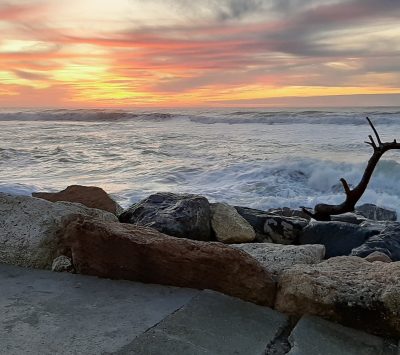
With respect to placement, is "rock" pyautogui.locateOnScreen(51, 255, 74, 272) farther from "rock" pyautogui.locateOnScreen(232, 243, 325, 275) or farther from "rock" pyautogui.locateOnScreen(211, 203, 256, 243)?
"rock" pyautogui.locateOnScreen(211, 203, 256, 243)

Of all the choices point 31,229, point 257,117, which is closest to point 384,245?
point 31,229

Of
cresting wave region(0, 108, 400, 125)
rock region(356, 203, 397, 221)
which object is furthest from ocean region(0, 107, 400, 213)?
cresting wave region(0, 108, 400, 125)

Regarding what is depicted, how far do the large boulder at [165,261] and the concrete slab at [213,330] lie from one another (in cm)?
10

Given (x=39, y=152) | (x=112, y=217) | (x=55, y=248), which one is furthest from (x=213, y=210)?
(x=39, y=152)

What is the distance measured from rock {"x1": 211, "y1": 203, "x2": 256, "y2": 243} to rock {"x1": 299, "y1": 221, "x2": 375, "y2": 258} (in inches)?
23.8

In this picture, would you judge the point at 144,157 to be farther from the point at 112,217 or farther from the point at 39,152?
the point at 112,217

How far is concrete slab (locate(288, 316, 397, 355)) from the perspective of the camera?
76.9 inches

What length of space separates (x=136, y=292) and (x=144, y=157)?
39.6ft

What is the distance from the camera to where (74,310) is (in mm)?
2201

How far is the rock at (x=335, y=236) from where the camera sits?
5.13 m

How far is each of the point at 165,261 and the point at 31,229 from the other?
0.95 meters

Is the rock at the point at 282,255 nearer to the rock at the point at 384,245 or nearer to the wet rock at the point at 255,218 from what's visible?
the rock at the point at 384,245

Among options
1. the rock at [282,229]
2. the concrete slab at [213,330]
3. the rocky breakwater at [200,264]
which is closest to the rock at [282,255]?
the rocky breakwater at [200,264]

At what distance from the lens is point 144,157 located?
47.2 feet
